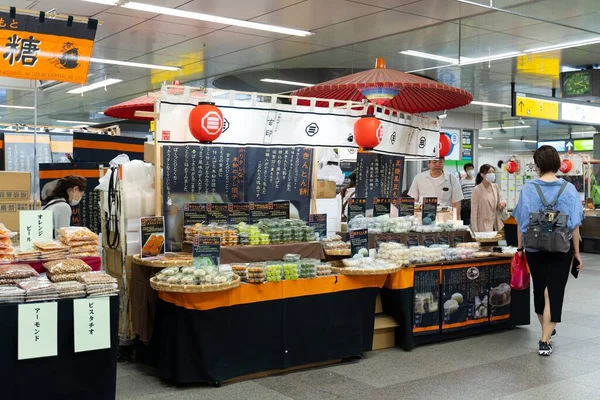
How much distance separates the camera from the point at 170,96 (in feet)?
17.5

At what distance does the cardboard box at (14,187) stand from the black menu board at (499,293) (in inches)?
191

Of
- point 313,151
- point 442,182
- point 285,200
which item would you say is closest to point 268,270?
point 285,200

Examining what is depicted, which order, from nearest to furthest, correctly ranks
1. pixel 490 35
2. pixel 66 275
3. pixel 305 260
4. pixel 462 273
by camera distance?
1. pixel 66 275
2. pixel 305 260
3. pixel 462 273
4. pixel 490 35

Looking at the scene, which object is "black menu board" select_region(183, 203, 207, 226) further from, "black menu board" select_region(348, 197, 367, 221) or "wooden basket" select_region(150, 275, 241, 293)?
"black menu board" select_region(348, 197, 367, 221)

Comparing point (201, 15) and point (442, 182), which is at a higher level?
point (201, 15)

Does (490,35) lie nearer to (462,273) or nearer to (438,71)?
(438,71)

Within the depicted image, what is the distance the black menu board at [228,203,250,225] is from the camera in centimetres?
552

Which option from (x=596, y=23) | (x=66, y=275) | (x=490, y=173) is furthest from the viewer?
(x=596, y=23)

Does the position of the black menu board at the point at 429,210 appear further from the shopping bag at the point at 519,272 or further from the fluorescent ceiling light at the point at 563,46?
the fluorescent ceiling light at the point at 563,46

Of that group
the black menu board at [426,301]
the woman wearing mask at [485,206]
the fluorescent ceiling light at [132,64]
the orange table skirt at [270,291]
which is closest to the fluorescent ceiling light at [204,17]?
the fluorescent ceiling light at [132,64]

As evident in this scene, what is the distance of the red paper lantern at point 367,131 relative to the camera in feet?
20.1

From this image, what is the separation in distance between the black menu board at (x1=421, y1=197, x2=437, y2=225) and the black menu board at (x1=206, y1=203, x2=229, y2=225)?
2.19 metres

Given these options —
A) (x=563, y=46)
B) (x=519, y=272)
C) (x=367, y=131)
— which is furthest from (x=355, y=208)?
(x=563, y=46)

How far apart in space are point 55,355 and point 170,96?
281cm
